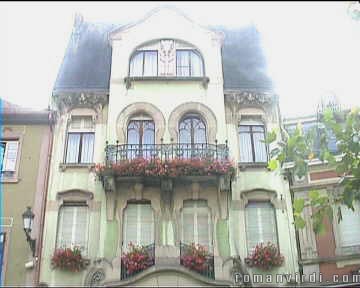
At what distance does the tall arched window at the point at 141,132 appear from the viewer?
1792 centimetres

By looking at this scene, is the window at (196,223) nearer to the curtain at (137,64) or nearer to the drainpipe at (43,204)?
the drainpipe at (43,204)

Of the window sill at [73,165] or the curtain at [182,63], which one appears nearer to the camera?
the window sill at [73,165]

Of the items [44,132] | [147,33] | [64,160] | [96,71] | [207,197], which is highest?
[147,33]

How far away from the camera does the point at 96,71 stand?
67.2 ft

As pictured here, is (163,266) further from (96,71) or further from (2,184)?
(96,71)

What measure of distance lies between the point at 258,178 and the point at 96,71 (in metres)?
7.81

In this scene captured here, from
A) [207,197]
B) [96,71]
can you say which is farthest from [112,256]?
[96,71]

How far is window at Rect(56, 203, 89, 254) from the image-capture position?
16781 mm

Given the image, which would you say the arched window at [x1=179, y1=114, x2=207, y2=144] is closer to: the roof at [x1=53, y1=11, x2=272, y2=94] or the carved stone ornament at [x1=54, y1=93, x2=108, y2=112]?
the roof at [x1=53, y1=11, x2=272, y2=94]

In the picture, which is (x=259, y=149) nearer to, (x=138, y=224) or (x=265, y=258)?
(x=265, y=258)

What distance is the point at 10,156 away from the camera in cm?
1823

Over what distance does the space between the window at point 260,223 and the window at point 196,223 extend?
135cm

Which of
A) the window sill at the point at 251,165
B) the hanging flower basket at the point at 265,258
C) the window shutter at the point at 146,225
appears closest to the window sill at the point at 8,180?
the window shutter at the point at 146,225

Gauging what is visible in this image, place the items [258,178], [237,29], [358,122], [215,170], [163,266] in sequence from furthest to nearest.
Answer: [237,29]
[258,178]
[215,170]
[163,266]
[358,122]
